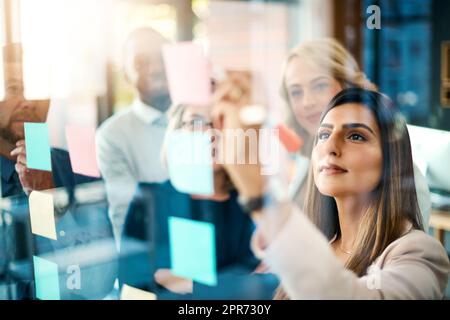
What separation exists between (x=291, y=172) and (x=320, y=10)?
1.02 feet

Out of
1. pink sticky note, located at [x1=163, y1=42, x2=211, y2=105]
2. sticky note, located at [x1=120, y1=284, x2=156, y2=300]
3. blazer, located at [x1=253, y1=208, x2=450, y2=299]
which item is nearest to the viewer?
blazer, located at [x1=253, y1=208, x2=450, y2=299]

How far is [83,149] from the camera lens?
4.39ft

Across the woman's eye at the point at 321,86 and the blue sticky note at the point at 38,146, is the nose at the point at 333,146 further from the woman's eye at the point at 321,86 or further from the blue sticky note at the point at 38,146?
the blue sticky note at the point at 38,146

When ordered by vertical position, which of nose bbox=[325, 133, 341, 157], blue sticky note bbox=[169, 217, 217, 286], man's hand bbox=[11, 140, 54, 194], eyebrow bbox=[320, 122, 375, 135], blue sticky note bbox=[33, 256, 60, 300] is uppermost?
eyebrow bbox=[320, 122, 375, 135]

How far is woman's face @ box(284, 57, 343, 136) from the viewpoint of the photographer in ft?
3.75

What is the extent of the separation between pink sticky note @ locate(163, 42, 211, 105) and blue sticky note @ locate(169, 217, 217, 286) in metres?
0.25

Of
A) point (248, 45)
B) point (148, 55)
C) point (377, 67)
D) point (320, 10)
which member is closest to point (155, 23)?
point (148, 55)

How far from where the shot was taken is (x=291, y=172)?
1.16 meters

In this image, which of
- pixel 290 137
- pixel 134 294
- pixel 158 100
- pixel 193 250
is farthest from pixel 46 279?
pixel 290 137

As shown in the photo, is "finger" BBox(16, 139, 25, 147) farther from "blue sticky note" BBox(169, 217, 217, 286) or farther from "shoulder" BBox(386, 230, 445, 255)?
"shoulder" BBox(386, 230, 445, 255)

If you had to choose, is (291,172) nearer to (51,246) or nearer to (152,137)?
(152,137)

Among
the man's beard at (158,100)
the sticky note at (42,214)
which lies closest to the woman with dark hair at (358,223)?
the man's beard at (158,100)

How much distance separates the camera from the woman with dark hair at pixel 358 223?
110cm

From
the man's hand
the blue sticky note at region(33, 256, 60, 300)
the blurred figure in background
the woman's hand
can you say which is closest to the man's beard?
the blurred figure in background
